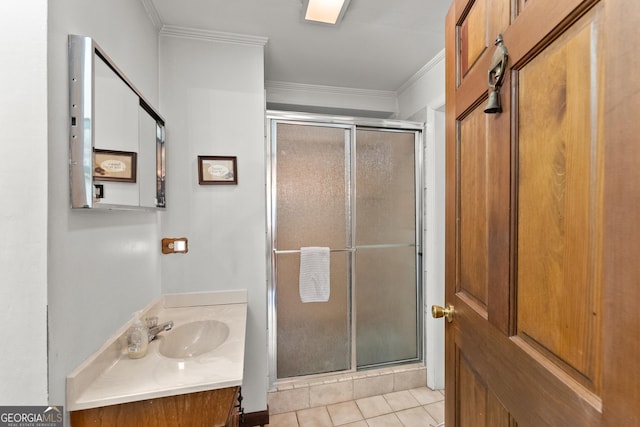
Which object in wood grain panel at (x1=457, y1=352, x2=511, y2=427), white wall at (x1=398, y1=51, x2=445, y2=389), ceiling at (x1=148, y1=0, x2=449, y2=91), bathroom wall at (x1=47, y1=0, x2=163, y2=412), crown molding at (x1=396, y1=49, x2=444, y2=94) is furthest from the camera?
white wall at (x1=398, y1=51, x2=445, y2=389)

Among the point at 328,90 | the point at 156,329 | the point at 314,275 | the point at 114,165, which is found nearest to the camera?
the point at 114,165

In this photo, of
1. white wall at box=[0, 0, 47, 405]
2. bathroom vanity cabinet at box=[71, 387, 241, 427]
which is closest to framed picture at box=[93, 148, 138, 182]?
white wall at box=[0, 0, 47, 405]

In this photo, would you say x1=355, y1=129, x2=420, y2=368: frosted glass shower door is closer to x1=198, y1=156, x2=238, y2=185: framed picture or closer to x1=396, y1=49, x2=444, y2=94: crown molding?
x1=396, y1=49, x2=444, y2=94: crown molding

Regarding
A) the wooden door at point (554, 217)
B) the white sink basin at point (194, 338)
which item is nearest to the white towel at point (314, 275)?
the white sink basin at point (194, 338)

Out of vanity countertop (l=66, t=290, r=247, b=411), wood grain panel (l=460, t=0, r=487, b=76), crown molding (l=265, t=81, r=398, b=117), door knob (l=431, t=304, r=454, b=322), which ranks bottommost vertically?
vanity countertop (l=66, t=290, r=247, b=411)

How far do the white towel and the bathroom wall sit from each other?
998 millimetres

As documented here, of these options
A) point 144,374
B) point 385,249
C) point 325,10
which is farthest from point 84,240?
point 385,249

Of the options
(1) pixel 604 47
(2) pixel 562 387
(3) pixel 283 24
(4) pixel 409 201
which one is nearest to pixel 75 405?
(2) pixel 562 387

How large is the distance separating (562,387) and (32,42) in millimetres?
1439

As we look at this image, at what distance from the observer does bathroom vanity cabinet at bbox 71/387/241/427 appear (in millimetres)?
875

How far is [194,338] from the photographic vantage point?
4.70ft

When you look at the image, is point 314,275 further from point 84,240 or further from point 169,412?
point 84,240

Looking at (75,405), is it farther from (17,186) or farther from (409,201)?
(409,201)

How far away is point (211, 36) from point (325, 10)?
0.74 m
